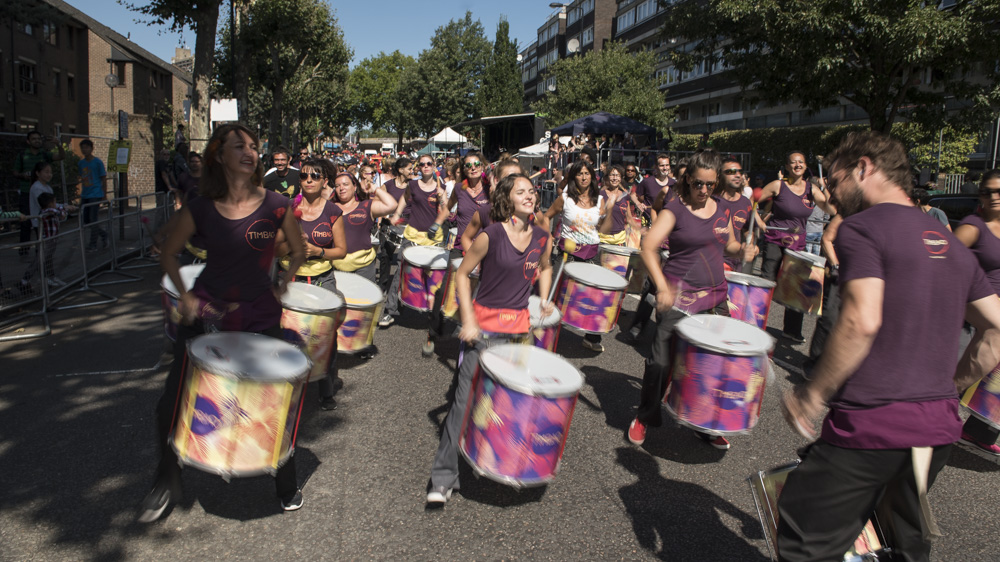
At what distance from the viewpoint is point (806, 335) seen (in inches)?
316

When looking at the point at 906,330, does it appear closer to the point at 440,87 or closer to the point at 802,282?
the point at 802,282

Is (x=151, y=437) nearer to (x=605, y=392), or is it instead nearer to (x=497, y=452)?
(x=497, y=452)

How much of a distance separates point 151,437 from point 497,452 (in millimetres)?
2596

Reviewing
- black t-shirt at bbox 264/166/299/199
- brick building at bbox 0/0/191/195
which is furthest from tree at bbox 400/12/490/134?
black t-shirt at bbox 264/166/299/199

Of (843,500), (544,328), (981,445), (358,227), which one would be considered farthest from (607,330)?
(843,500)

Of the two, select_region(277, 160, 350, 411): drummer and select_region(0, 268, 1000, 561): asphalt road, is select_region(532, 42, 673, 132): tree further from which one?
select_region(0, 268, 1000, 561): asphalt road

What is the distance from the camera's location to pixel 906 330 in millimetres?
2230

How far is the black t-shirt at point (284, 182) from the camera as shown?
9.47 metres

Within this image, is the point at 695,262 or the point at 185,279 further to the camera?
the point at 185,279

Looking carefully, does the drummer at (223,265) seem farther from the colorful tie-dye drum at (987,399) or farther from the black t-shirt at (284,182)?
the black t-shirt at (284,182)

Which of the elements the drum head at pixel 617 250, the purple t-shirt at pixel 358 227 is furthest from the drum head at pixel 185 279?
the drum head at pixel 617 250

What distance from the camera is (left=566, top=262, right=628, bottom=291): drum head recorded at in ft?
19.9

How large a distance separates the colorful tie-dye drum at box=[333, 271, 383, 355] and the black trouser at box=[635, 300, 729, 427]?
7.39ft

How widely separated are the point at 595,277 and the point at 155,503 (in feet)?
12.8
